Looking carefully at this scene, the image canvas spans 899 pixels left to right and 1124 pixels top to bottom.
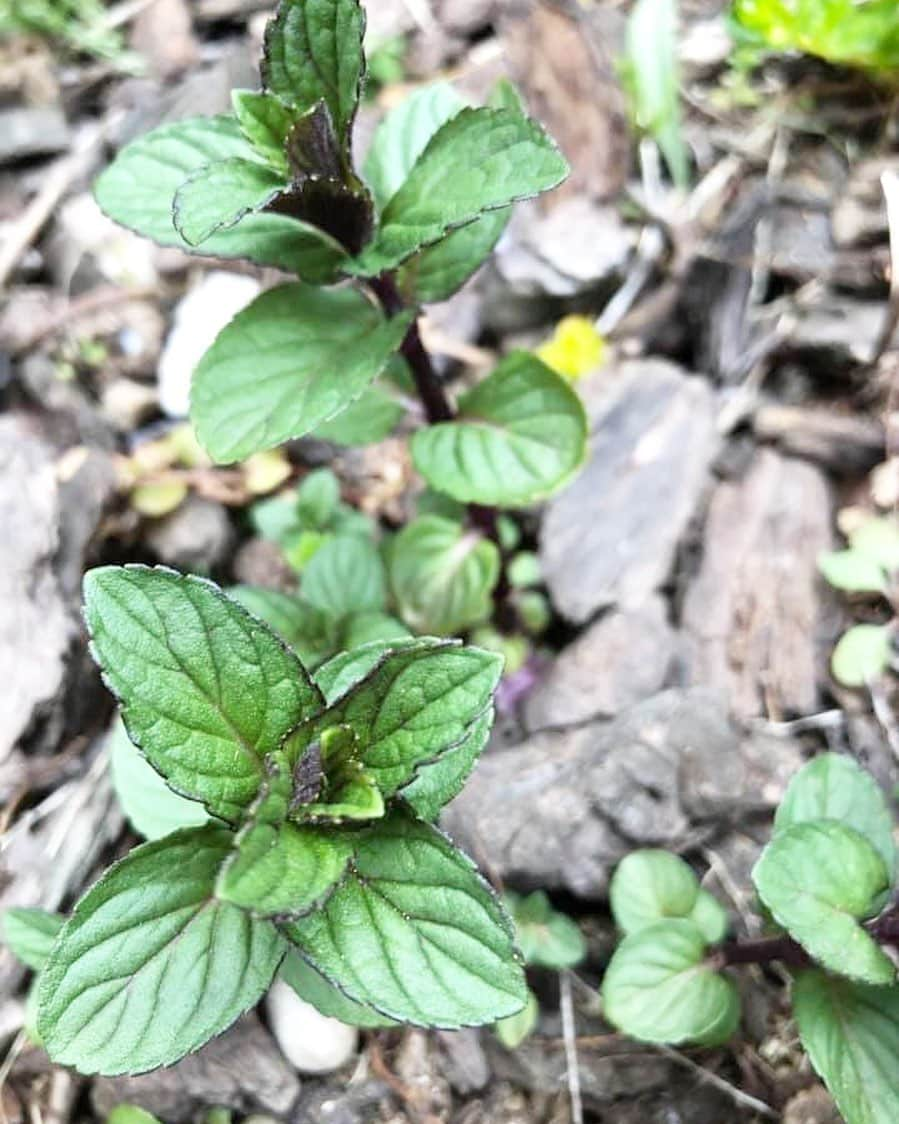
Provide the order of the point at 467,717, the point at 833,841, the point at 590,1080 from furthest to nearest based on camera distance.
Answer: the point at 590,1080 < the point at 833,841 < the point at 467,717

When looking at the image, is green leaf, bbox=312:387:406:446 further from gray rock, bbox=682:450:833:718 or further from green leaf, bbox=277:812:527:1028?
green leaf, bbox=277:812:527:1028

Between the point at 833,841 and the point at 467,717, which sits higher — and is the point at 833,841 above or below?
below

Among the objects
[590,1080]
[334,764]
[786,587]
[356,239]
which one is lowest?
[590,1080]

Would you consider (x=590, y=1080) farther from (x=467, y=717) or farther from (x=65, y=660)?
(x=65, y=660)

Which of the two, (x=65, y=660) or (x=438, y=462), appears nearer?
(x=438, y=462)

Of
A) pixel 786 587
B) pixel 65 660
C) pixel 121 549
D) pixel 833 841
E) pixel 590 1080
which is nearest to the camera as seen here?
pixel 833 841

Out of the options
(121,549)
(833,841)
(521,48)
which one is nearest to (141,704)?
(833,841)

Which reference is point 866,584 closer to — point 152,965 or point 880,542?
point 880,542
